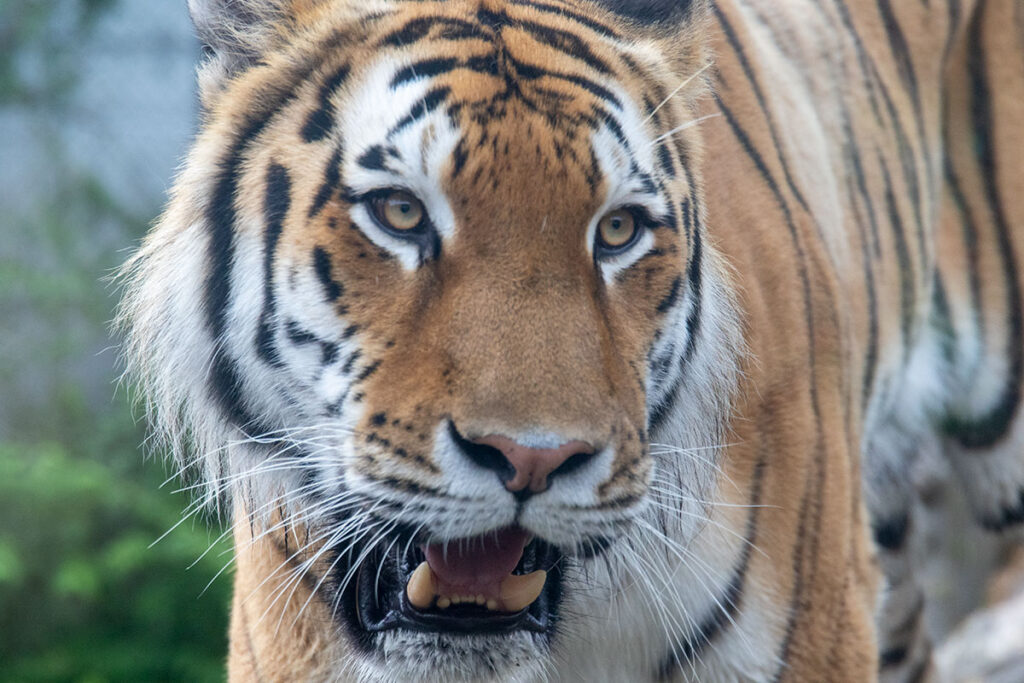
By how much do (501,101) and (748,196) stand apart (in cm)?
57

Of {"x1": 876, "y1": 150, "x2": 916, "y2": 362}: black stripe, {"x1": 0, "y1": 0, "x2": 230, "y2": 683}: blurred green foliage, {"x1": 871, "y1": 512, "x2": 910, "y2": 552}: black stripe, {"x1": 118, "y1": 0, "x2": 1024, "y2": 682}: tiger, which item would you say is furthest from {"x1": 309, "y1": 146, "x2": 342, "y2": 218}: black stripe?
{"x1": 0, "y1": 0, "x2": 230, "y2": 683}: blurred green foliage

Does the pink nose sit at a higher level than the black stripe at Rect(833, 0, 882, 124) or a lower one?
lower

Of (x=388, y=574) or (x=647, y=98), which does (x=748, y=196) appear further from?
(x=388, y=574)

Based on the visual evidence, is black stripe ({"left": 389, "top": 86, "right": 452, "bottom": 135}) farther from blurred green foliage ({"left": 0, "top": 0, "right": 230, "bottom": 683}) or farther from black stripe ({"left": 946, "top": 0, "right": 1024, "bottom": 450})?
blurred green foliage ({"left": 0, "top": 0, "right": 230, "bottom": 683})

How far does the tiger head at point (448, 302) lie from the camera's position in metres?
1.06

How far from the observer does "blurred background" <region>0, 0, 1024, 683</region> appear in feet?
10.3

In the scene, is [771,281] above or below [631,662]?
above

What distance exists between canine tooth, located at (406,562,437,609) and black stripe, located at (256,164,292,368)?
27 centimetres

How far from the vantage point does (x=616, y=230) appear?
1.19m

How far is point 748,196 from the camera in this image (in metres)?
1.62

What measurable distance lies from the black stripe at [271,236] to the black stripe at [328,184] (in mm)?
39

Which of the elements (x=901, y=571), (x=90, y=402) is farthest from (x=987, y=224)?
(x=90, y=402)

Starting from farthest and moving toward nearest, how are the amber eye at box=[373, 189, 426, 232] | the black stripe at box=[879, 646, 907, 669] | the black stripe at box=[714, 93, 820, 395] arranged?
the black stripe at box=[879, 646, 907, 669] → the black stripe at box=[714, 93, 820, 395] → the amber eye at box=[373, 189, 426, 232]

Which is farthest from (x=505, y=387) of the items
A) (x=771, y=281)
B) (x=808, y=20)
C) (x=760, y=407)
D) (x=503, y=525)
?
(x=808, y=20)
